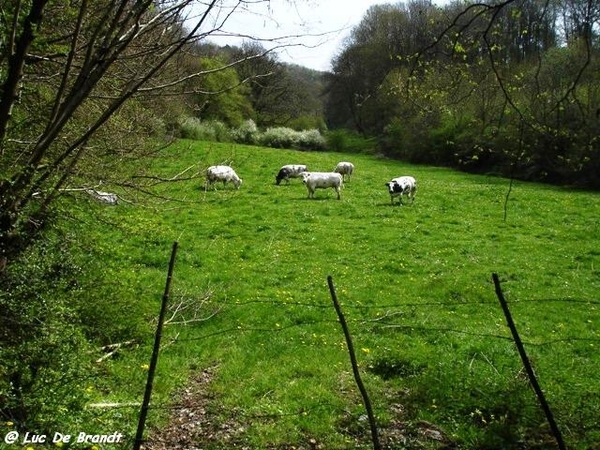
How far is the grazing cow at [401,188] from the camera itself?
73.5 ft

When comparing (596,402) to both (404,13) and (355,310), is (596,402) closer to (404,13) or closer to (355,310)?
(355,310)

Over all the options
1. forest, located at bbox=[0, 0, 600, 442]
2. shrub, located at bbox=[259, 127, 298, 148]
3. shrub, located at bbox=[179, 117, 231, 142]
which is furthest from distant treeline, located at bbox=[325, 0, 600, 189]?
shrub, located at bbox=[179, 117, 231, 142]

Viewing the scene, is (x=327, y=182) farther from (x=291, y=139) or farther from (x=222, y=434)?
(x=291, y=139)

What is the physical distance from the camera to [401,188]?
888 inches

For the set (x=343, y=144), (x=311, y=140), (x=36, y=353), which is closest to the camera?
(x=36, y=353)

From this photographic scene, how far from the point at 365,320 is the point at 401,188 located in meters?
13.6

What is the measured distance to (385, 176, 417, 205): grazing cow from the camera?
2239 centimetres

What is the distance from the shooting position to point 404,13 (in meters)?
57.2

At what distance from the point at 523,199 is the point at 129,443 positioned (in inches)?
880

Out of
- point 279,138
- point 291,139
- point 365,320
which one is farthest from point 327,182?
point 291,139

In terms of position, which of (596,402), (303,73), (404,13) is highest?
(404,13)

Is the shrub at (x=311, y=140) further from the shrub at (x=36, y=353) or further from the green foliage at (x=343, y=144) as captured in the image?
the shrub at (x=36, y=353)

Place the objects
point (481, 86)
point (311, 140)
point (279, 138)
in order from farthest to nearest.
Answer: point (311, 140)
point (279, 138)
point (481, 86)

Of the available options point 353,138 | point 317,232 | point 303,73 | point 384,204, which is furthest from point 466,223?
point 303,73
